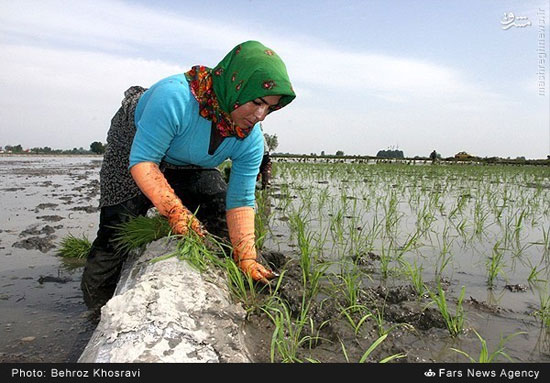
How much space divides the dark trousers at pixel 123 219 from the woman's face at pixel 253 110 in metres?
0.75

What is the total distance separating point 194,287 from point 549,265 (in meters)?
2.75

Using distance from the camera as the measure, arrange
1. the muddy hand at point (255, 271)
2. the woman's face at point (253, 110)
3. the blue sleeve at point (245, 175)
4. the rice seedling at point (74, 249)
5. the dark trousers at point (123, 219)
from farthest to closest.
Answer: the rice seedling at point (74, 249), the dark trousers at point (123, 219), the blue sleeve at point (245, 175), the muddy hand at point (255, 271), the woman's face at point (253, 110)

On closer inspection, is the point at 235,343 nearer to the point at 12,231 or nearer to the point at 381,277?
the point at 381,277

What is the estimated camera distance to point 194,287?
151cm

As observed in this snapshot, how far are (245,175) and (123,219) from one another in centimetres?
79

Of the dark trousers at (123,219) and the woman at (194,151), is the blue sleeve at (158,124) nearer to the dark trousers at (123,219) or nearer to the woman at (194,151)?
the woman at (194,151)

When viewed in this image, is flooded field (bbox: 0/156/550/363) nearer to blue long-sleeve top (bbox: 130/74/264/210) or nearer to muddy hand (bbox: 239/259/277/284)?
muddy hand (bbox: 239/259/277/284)

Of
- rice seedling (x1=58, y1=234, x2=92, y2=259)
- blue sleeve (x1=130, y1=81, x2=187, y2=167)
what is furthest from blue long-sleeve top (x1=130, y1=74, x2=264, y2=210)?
rice seedling (x1=58, y1=234, x2=92, y2=259)

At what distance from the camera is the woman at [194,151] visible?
1.81 metres

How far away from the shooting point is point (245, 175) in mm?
2170

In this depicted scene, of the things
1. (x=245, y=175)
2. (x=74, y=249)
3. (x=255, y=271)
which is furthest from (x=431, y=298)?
(x=74, y=249)

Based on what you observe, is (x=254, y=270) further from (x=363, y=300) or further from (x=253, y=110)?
(x=253, y=110)

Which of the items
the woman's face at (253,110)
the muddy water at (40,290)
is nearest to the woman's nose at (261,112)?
the woman's face at (253,110)
